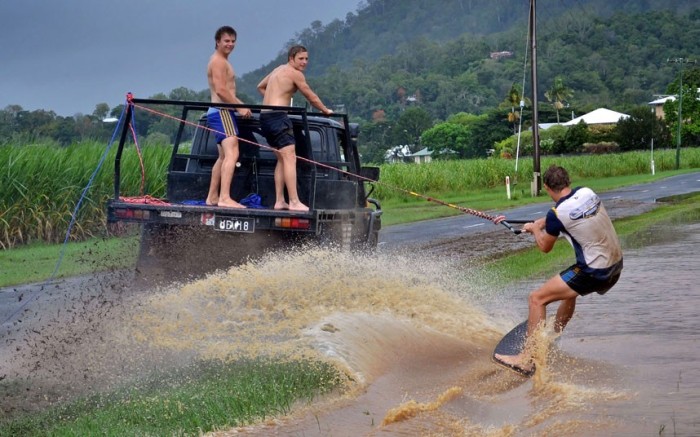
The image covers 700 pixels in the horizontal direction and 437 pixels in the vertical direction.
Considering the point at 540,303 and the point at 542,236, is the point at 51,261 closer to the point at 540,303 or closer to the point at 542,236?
the point at 540,303

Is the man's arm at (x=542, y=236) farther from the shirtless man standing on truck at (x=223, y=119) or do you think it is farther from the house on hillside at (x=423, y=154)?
the house on hillside at (x=423, y=154)

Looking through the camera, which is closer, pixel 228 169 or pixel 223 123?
pixel 228 169

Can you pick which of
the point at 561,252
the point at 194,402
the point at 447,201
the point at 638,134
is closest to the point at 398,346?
the point at 194,402

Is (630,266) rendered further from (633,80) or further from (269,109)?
(633,80)

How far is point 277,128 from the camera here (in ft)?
40.0

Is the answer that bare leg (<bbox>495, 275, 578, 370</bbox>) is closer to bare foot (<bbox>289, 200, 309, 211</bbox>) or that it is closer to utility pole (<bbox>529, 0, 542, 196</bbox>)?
bare foot (<bbox>289, 200, 309, 211</bbox>)

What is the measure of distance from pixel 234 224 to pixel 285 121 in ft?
4.01

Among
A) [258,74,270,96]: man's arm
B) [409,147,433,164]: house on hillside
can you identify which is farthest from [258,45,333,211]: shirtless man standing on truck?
[409,147,433,164]: house on hillside

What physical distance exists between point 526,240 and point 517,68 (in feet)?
589

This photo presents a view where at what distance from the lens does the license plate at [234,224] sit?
11.9m

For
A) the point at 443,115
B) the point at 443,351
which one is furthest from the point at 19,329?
the point at 443,115

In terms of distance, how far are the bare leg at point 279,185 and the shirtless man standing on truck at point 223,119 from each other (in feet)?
1.30

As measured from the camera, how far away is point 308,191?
41.1 feet

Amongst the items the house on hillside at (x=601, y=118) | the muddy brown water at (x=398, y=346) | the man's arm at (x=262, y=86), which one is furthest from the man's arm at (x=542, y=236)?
the house on hillside at (x=601, y=118)
